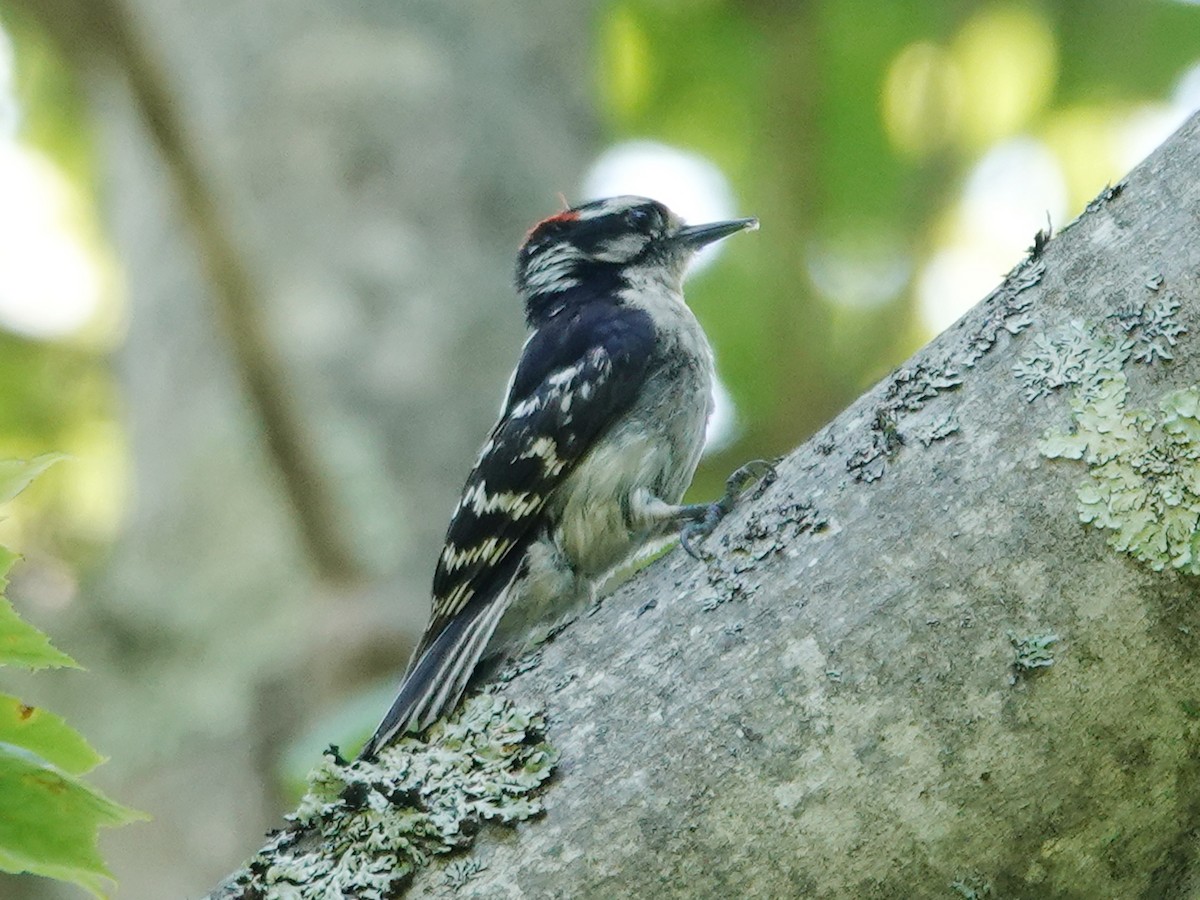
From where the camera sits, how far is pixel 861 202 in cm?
680

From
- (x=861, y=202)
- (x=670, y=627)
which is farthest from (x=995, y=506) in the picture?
(x=861, y=202)

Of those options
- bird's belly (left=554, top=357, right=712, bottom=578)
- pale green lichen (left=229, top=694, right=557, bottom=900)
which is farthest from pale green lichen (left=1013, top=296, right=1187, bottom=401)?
bird's belly (left=554, top=357, right=712, bottom=578)

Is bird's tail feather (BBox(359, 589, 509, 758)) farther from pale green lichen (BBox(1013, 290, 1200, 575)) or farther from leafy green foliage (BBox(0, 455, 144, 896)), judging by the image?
pale green lichen (BBox(1013, 290, 1200, 575))

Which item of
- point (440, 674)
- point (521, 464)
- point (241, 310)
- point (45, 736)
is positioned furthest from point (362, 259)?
point (45, 736)

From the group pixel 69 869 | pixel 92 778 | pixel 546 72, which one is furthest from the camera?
pixel 546 72

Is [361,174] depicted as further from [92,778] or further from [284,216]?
[92,778]

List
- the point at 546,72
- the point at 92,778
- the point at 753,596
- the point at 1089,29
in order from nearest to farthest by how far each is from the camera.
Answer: the point at 753,596 → the point at 92,778 → the point at 546,72 → the point at 1089,29

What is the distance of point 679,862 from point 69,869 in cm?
68

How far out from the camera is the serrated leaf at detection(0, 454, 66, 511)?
4.94ft

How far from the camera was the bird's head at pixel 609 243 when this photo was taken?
13.5 feet

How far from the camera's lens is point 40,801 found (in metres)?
1.54

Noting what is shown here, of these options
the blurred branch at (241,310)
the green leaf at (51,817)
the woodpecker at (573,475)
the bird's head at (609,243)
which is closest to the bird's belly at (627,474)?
the woodpecker at (573,475)

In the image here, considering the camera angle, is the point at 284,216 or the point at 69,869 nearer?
the point at 69,869

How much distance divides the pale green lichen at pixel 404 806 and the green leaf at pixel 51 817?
0.39 meters
